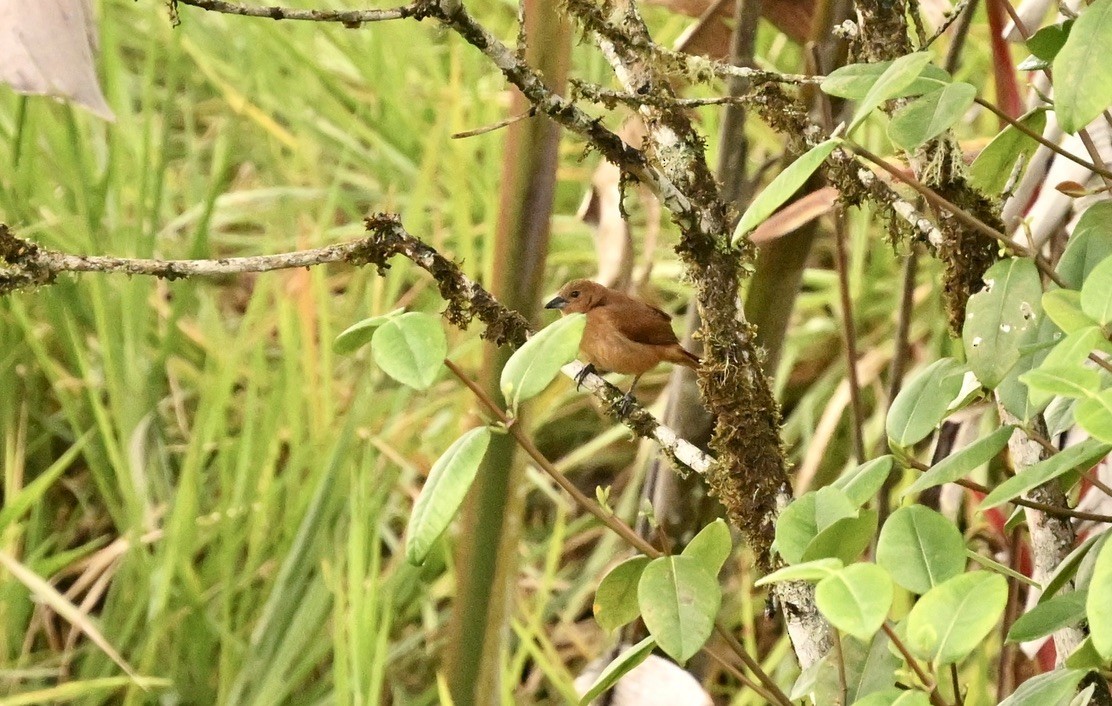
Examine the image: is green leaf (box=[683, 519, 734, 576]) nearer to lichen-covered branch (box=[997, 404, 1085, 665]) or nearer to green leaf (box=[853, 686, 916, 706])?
green leaf (box=[853, 686, 916, 706])

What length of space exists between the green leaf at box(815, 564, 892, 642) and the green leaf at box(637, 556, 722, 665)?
0.15 meters

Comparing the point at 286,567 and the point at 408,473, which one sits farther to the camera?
the point at 408,473

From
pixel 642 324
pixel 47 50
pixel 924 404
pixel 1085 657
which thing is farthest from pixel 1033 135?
pixel 642 324

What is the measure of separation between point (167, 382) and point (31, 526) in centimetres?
51

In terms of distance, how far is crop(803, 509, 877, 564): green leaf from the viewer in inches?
24.8

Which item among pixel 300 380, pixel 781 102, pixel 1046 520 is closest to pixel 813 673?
pixel 1046 520

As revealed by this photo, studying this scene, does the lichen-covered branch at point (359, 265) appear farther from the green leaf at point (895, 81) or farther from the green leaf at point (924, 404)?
the green leaf at point (895, 81)

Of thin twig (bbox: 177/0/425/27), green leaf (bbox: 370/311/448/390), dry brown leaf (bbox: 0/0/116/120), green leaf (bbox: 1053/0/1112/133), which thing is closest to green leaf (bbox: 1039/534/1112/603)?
green leaf (bbox: 1053/0/1112/133)

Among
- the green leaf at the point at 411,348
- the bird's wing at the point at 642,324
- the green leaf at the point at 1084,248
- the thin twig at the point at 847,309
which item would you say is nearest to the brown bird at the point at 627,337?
the bird's wing at the point at 642,324

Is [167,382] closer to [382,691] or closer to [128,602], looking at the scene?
[128,602]

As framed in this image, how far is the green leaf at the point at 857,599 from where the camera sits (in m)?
0.50

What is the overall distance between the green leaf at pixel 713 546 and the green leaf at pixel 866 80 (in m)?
0.26

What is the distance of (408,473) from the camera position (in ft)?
7.51

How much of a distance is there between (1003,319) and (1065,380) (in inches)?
8.1
